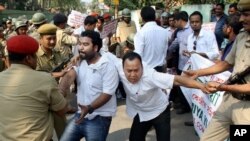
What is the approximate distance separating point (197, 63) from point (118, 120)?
6.65 feet

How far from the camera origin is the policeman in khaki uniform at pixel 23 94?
270cm

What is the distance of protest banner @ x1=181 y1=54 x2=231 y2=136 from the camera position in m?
4.50

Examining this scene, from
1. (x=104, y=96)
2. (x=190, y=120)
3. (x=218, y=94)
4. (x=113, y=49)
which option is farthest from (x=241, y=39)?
(x=113, y=49)

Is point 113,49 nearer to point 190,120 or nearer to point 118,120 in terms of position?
point 118,120

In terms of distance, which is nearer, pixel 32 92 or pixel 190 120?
pixel 32 92

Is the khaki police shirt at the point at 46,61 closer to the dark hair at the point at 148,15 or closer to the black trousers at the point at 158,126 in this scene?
the black trousers at the point at 158,126

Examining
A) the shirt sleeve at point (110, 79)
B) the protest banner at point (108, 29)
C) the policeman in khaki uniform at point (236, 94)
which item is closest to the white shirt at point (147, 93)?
the shirt sleeve at point (110, 79)

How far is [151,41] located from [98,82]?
2.55 meters

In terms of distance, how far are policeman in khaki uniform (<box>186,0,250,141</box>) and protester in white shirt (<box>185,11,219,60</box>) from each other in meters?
2.07

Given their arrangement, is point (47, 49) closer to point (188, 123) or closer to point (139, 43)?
point (139, 43)

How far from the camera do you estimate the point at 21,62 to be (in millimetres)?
2736

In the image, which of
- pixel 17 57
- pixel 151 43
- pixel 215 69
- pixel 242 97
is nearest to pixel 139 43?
pixel 151 43

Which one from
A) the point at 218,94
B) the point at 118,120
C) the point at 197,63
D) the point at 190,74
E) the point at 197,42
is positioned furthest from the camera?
the point at 118,120

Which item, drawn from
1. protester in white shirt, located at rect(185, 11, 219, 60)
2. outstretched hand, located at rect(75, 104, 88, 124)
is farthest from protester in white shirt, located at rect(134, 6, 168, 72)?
outstretched hand, located at rect(75, 104, 88, 124)
